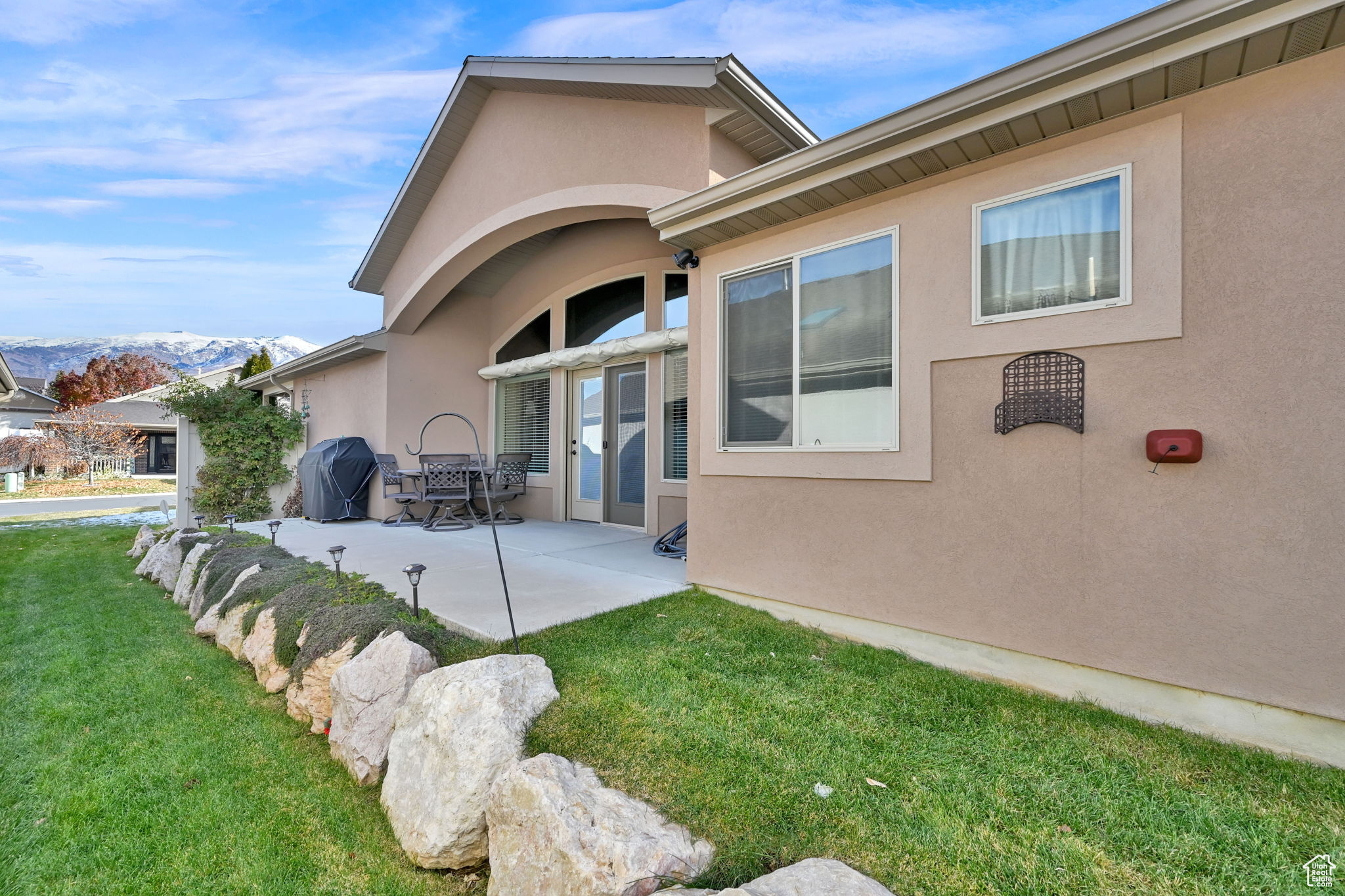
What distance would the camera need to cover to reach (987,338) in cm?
331

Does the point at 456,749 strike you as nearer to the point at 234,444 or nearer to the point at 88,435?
the point at 234,444

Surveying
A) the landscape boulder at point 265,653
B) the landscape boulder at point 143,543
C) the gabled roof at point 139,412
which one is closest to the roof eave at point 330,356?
the landscape boulder at point 143,543

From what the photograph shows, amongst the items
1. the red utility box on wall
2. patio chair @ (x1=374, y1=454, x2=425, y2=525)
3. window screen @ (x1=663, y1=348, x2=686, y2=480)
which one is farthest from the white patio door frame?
the red utility box on wall

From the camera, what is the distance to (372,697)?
10.3 ft

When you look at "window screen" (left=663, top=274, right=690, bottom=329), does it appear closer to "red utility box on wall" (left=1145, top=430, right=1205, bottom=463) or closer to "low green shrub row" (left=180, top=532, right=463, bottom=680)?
"low green shrub row" (left=180, top=532, right=463, bottom=680)

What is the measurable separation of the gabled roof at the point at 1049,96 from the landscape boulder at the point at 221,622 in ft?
16.2

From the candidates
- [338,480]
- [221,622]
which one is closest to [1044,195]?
[221,622]

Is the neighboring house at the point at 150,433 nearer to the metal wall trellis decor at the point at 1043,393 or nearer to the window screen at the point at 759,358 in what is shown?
the window screen at the point at 759,358

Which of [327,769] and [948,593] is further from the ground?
[948,593]

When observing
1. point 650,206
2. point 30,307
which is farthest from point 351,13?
point 30,307

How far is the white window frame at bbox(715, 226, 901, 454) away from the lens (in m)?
3.67

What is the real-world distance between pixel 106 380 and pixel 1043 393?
131 feet

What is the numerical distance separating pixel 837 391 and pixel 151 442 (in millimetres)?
36223

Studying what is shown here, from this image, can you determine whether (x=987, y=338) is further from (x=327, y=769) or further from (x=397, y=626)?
(x=327, y=769)
